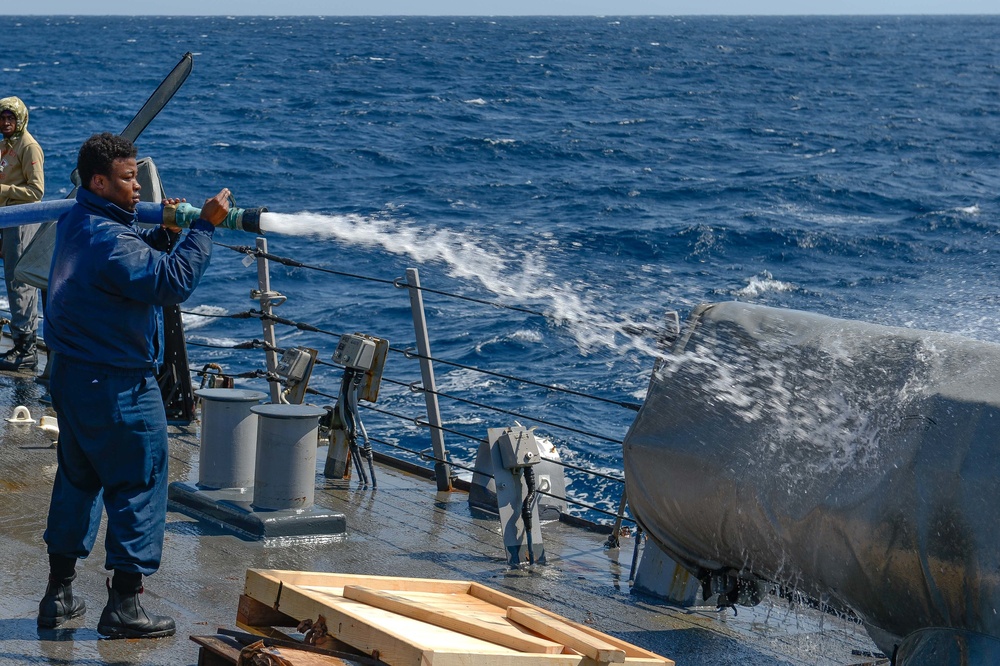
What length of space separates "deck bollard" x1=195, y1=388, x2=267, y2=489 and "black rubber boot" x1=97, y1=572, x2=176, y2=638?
1.80m

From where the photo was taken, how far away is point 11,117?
855 cm

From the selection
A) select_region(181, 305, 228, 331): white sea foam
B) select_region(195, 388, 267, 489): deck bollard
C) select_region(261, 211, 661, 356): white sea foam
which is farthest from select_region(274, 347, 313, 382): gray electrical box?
select_region(181, 305, 228, 331): white sea foam

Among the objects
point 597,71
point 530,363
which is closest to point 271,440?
point 530,363

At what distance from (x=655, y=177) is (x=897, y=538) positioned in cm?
3608

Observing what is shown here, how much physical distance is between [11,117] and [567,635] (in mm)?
6263

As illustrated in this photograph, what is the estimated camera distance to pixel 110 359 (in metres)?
4.23

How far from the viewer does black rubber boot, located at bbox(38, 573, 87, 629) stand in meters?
4.52

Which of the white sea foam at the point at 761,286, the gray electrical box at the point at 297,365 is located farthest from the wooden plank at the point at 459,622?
the white sea foam at the point at 761,286

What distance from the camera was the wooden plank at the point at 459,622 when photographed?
389 centimetres

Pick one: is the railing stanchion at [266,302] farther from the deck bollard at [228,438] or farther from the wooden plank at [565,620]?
the wooden plank at [565,620]

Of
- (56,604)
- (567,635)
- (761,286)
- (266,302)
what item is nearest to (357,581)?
(567,635)

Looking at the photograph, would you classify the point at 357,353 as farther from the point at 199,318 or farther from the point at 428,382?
the point at 199,318

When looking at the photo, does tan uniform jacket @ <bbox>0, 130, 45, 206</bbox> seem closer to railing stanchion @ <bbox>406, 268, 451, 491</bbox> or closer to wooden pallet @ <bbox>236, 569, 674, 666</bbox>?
railing stanchion @ <bbox>406, 268, 451, 491</bbox>

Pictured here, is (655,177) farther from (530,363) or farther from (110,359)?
(110,359)
